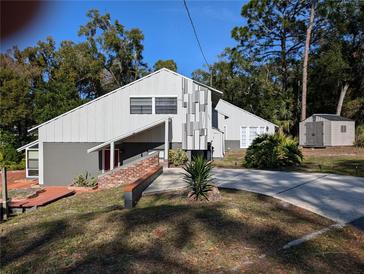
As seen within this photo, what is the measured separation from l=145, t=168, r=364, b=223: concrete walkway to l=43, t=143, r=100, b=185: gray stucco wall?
261 inches

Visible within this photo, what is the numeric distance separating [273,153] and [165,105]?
6.20 meters

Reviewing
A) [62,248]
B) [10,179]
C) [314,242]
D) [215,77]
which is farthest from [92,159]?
[215,77]

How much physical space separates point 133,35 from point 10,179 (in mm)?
22113

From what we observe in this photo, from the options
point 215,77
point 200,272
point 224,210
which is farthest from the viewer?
point 215,77

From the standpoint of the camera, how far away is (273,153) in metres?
14.0

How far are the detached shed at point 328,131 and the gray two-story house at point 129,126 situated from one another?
37.3ft

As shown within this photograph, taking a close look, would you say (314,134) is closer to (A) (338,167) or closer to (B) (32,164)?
(A) (338,167)

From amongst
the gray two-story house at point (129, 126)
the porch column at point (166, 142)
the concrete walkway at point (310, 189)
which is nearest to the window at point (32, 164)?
the gray two-story house at point (129, 126)

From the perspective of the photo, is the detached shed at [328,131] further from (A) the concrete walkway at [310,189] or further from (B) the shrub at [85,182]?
(B) the shrub at [85,182]

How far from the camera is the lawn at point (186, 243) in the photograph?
154 inches

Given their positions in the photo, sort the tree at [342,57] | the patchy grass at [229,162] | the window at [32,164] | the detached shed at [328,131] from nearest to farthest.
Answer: the patchy grass at [229,162], the window at [32,164], the detached shed at [328,131], the tree at [342,57]

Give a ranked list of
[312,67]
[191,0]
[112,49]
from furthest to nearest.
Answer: [112,49] → [312,67] → [191,0]

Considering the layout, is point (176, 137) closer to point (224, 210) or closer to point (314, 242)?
point (224, 210)

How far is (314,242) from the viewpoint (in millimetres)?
4578
